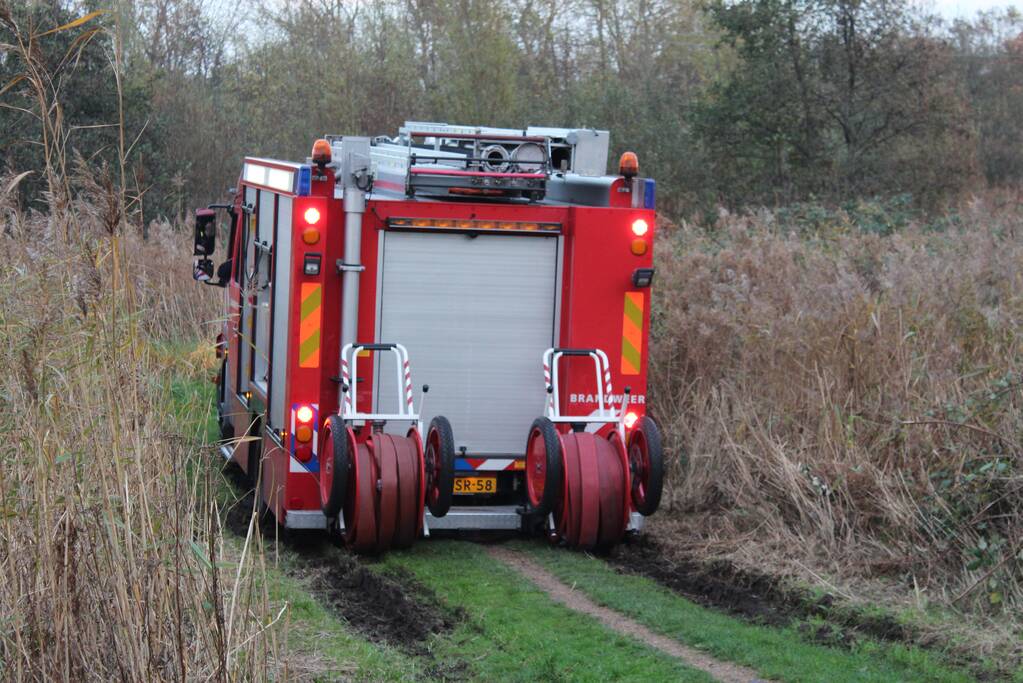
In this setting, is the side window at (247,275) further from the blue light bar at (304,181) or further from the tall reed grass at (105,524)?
the tall reed grass at (105,524)

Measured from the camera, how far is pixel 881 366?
8.77 metres

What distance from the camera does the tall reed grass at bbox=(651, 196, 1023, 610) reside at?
7.49 meters

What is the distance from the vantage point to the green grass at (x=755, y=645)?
6.07 metres

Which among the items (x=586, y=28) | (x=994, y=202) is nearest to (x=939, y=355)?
(x=994, y=202)

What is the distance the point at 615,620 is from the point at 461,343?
7.64 feet

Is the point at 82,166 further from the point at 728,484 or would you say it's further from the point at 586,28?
the point at 586,28

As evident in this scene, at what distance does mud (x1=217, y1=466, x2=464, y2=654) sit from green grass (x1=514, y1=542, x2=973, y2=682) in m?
1.00

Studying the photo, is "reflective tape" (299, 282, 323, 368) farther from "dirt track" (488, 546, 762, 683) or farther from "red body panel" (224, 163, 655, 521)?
"dirt track" (488, 546, 762, 683)


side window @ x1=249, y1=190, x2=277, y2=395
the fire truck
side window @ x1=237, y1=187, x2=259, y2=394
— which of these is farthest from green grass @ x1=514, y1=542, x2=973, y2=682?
side window @ x1=237, y1=187, x2=259, y2=394

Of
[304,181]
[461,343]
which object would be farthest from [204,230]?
[461,343]

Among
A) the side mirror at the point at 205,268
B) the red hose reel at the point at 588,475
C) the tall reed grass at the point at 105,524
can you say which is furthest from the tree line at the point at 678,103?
the tall reed grass at the point at 105,524

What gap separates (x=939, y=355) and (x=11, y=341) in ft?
20.4

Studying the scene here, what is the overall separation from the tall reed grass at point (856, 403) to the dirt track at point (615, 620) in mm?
1270

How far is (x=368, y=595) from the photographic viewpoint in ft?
24.4
